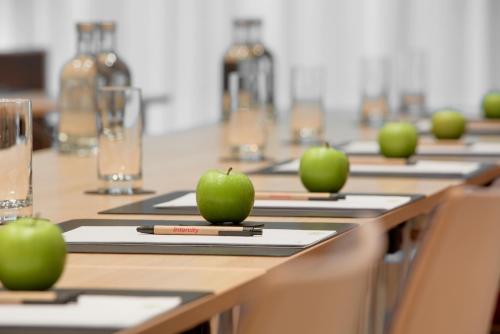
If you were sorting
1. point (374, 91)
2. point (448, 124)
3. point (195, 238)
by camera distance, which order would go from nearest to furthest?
1. point (195, 238)
2. point (448, 124)
3. point (374, 91)

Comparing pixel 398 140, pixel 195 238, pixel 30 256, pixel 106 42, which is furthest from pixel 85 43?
pixel 30 256

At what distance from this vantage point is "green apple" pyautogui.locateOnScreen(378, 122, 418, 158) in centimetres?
308

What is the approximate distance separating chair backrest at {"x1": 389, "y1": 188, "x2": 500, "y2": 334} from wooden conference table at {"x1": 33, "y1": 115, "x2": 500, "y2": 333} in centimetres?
10

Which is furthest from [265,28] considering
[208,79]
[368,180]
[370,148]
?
[368,180]

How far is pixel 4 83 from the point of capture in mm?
9102

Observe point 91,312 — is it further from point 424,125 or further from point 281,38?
point 281,38

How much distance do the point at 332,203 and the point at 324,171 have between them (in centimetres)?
13

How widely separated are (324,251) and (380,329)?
1.45 meters

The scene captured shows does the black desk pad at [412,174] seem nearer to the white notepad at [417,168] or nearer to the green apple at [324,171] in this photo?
the white notepad at [417,168]

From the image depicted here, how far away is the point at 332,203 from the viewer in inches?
90.3

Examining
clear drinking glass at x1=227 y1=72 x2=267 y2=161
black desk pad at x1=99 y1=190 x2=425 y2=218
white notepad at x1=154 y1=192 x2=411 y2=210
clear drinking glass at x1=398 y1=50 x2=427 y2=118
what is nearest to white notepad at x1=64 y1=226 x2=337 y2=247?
black desk pad at x1=99 y1=190 x2=425 y2=218

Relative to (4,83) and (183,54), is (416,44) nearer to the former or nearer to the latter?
(183,54)

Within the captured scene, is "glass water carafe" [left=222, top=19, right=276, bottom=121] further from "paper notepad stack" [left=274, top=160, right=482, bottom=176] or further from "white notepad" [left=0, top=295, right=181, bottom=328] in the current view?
"white notepad" [left=0, top=295, right=181, bottom=328]

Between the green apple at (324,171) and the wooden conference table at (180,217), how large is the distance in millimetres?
112
